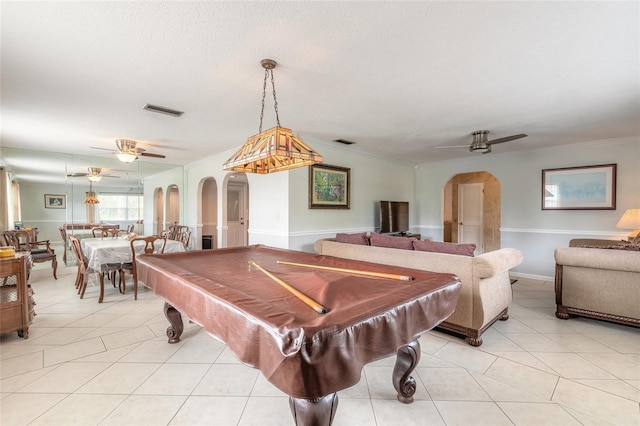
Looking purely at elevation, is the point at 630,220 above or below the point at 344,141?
below

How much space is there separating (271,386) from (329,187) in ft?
11.2

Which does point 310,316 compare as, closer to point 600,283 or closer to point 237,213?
point 600,283

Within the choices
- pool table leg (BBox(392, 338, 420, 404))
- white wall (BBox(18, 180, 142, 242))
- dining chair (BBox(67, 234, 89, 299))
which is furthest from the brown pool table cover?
white wall (BBox(18, 180, 142, 242))

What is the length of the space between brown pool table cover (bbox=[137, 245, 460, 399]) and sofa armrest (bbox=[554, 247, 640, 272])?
2237 mm

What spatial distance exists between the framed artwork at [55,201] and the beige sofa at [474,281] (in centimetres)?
619

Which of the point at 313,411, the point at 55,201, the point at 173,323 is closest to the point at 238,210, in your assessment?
the point at 55,201

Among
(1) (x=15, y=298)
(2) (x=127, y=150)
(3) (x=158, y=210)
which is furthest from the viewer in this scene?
(3) (x=158, y=210)

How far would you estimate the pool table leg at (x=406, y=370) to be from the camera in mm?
1759

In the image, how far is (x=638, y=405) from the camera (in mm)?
1778

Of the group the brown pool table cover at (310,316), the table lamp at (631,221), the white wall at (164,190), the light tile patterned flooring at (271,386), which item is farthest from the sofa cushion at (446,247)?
the white wall at (164,190)

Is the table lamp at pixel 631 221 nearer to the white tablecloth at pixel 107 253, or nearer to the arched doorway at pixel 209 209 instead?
the white tablecloth at pixel 107 253

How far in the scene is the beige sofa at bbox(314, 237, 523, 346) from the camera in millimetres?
2529

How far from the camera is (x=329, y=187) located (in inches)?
194

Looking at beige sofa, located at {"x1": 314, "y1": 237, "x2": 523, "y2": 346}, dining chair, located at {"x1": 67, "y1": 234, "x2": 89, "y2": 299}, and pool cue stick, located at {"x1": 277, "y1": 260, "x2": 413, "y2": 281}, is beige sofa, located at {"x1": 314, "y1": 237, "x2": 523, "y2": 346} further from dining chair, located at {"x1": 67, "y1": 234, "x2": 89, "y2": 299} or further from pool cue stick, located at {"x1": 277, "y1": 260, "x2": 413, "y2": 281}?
dining chair, located at {"x1": 67, "y1": 234, "x2": 89, "y2": 299}
